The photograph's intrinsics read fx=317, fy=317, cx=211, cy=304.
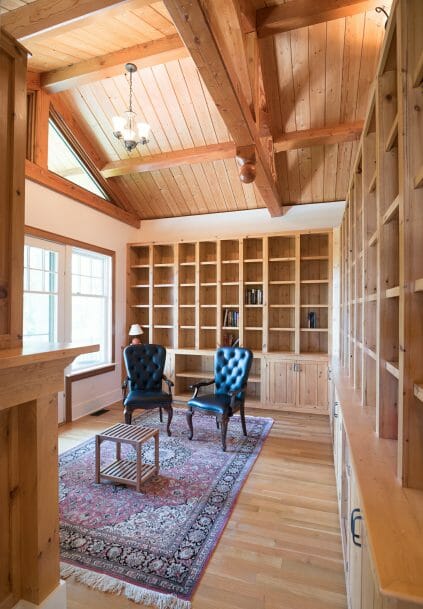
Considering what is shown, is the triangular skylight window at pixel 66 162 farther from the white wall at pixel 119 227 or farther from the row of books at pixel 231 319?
the row of books at pixel 231 319

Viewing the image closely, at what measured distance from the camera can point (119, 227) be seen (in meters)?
5.29

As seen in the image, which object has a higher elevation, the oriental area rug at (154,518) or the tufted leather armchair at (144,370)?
the tufted leather armchair at (144,370)

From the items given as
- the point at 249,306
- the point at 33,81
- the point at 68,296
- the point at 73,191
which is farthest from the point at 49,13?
the point at 249,306

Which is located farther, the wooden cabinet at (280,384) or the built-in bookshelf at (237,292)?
the built-in bookshelf at (237,292)

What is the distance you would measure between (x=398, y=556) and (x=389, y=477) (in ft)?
1.24

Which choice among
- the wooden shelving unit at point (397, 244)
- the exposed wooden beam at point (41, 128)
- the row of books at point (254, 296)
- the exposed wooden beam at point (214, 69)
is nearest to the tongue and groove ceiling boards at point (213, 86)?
the exposed wooden beam at point (214, 69)

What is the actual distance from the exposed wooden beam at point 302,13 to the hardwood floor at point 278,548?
386cm

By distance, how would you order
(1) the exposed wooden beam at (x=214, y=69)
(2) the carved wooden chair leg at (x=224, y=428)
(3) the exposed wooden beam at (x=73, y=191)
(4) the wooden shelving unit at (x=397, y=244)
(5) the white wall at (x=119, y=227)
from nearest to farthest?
(4) the wooden shelving unit at (x=397, y=244) → (1) the exposed wooden beam at (x=214, y=69) → (2) the carved wooden chair leg at (x=224, y=428) → (3) the exposed wooden beam at (x=73, y=191) → (5) the white wall at (x=119, y=227)

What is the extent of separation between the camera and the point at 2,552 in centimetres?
134

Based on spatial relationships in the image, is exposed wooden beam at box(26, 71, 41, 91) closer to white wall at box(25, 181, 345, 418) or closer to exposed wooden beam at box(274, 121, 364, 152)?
white wall at box(25, 181, 345, 418)

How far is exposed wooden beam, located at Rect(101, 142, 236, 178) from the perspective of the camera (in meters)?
→ 4.17

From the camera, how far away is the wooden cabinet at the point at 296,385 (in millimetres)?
4363

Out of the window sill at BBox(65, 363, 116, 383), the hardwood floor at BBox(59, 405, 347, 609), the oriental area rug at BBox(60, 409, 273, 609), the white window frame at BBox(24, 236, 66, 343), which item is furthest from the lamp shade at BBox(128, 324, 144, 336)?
the hardwood floor at BBox(59, 405, 347, 609)

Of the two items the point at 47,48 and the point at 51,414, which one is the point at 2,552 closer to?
the point at 51,414
